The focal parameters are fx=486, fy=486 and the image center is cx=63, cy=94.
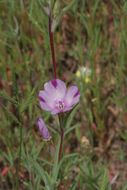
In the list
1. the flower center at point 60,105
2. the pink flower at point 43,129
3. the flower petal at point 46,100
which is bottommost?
the pink flower at point 43,129

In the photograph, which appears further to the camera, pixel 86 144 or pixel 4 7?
pixel 4 7

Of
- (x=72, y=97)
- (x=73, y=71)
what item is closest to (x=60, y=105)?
(x=72, y=97)

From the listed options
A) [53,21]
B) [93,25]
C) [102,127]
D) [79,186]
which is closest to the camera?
[53,21]

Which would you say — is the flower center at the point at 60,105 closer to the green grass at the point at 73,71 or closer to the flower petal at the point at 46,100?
the flower petal at the point at 46,100

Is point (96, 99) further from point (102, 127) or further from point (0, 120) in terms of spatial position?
point (0, 120)

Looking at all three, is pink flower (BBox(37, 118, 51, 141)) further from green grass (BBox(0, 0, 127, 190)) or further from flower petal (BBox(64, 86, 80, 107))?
green grass (BBox(0, 0, 127, 190))

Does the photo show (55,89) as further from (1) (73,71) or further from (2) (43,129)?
(1) (73,71)

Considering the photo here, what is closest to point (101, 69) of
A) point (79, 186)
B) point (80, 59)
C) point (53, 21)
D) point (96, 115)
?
point (80, 59)

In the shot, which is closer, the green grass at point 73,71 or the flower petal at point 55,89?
→ the flower petal at point 55,89

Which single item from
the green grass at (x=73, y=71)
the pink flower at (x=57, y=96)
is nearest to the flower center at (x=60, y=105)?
the pink flower at (x=57, y=96)
